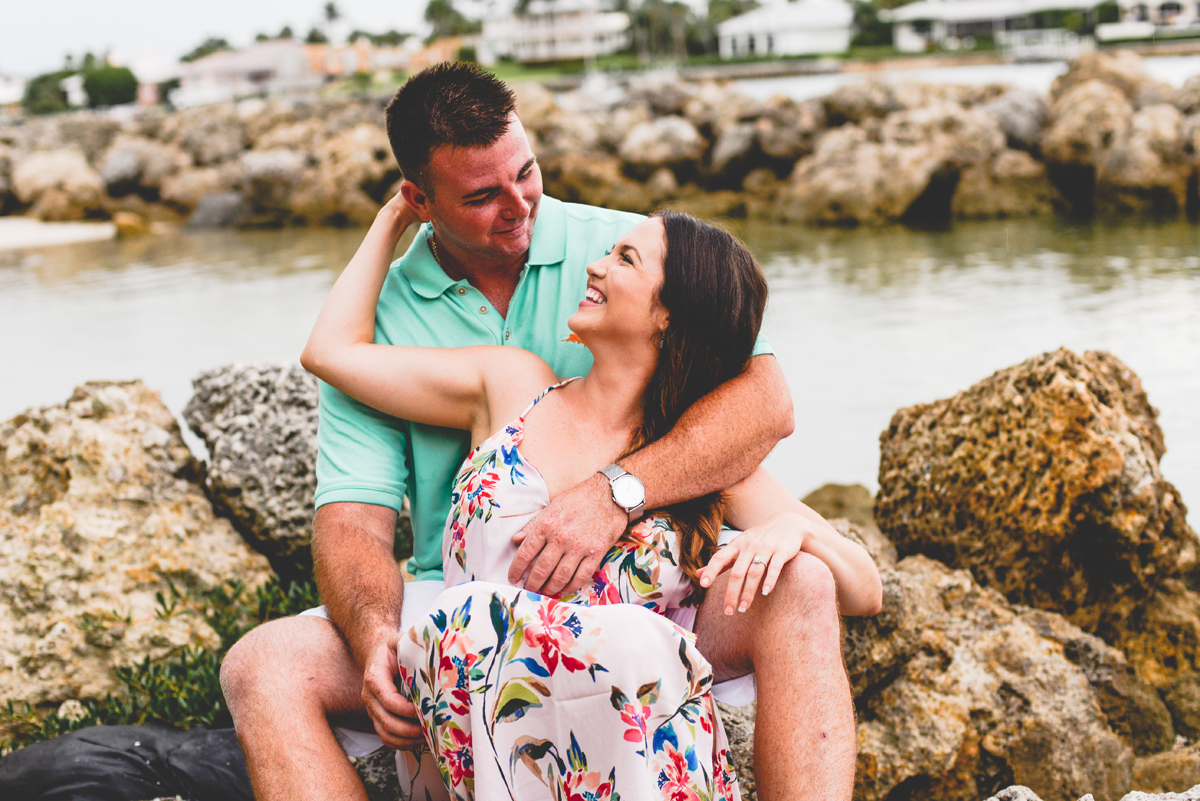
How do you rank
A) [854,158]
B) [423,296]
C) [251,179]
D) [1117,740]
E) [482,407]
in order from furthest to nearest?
[251,179] → [854,158] → [1117,740] → [423,296] → [482,407]

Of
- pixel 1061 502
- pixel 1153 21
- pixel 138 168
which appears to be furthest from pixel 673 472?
pixel 1153 21

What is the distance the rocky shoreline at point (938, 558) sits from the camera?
10.9 feet

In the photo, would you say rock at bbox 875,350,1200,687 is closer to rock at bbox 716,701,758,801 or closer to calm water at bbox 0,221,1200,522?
rock at bbox 716,701,758,801

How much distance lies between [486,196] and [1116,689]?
2.71m

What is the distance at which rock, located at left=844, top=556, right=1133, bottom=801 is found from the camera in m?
3.19

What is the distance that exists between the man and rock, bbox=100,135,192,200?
96.9 feet

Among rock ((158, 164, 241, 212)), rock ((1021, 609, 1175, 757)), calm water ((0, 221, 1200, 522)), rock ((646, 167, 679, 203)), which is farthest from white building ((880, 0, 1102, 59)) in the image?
rock ((1021, 609, 1175, 757))

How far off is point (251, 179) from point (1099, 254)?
19.7 metres

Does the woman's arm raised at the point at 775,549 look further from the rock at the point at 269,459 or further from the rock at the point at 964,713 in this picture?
the rock at the point at 269,459

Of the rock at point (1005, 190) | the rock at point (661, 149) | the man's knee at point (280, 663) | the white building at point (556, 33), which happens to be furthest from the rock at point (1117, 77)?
the white building at point (556, 33)

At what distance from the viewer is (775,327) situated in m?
A: 12.4

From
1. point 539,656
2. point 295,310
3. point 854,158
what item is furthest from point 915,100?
point 539,656

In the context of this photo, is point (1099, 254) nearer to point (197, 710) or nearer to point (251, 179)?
point (197, 710)

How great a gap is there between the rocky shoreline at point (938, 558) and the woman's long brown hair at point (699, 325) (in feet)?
2.77
